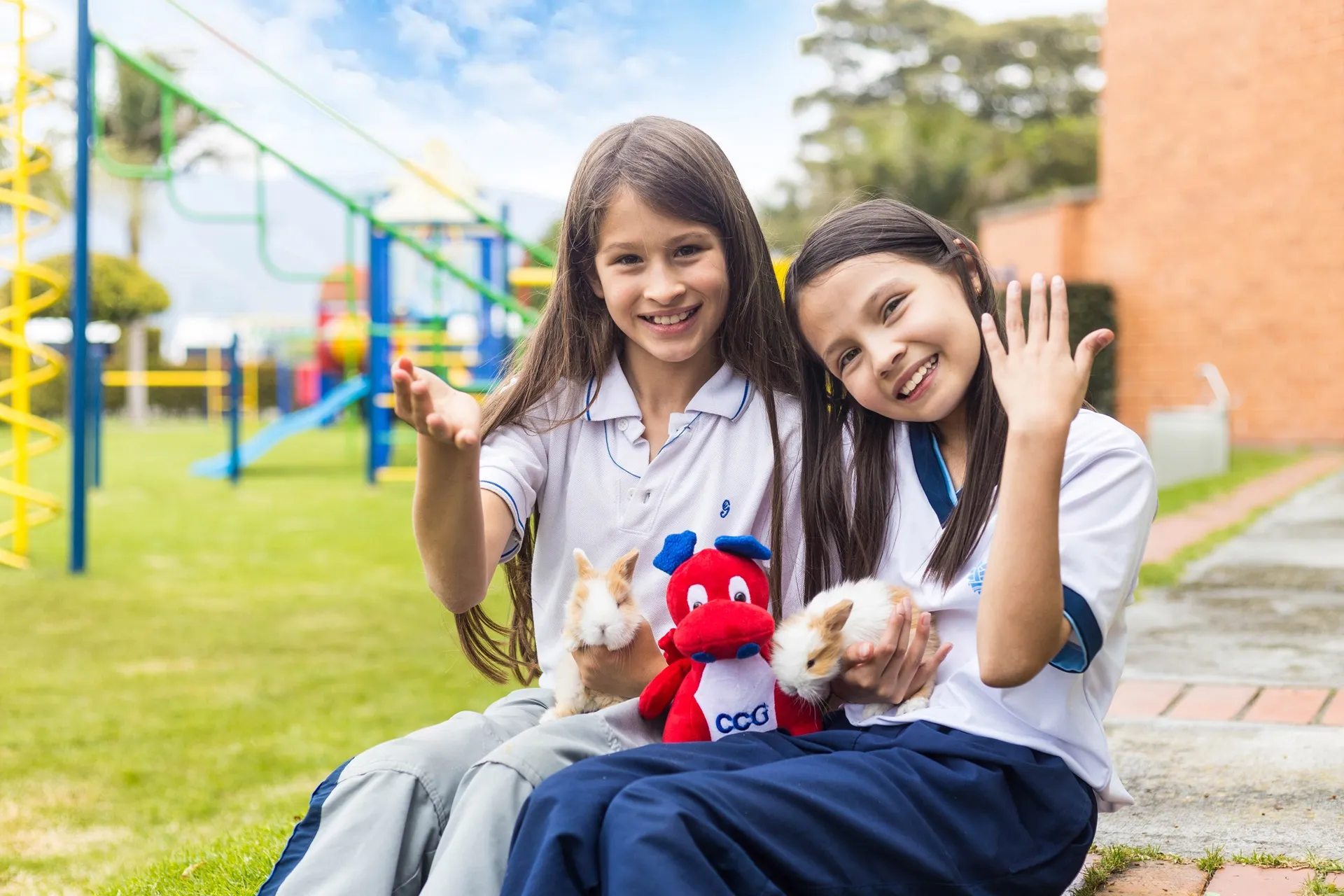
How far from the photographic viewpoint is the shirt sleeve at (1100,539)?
1.35 m

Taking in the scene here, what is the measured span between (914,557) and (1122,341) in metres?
11.9

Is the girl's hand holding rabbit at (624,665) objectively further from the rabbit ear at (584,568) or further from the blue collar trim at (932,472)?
the blue collar trim at (932,472)

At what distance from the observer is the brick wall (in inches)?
437

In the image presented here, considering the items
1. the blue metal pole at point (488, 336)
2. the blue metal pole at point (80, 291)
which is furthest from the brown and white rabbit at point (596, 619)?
the blue metal pole at point (488, 336)

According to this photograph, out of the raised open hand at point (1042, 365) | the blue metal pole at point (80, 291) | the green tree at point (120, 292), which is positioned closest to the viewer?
the raised open hand at point (1042, 365)

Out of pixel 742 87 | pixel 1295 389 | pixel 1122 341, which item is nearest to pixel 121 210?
pixel 1122 341

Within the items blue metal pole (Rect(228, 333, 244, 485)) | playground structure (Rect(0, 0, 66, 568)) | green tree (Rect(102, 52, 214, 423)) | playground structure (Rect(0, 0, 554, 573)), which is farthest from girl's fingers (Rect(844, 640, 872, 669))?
green tree (Rect(102, 52, 214, 423))

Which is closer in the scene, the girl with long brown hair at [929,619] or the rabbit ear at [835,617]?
the girl with long brown hair at [929,619]

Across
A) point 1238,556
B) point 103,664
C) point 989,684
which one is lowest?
point 103,664

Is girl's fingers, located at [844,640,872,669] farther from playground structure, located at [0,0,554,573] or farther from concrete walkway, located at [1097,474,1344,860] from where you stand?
playground structure, located at [0,0,554,573]

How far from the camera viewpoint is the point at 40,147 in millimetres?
5887

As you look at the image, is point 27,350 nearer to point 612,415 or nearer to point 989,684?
point 612,415

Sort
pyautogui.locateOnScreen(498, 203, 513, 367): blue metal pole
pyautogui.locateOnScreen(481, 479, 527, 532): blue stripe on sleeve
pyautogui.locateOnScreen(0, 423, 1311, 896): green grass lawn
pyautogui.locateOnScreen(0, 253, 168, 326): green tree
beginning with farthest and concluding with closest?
pyautogui.locateOnScreen(0, 253, 168, 326): green tree
pyautogui.locateOnScreen(498, 203, 513, 367): blue metal pole
pyautogui.locateOnScreen(0, 423, 1311, 896): green grass lawn
pyautogui.locateOnScreen(481, 479, 527, 532): blue stripe on sleeve

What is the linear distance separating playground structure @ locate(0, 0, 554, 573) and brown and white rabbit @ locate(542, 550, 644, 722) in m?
1.06
